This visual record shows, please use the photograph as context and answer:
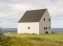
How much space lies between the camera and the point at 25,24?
231ft

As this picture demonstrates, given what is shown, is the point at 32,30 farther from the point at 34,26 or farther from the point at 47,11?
the point at 47,11

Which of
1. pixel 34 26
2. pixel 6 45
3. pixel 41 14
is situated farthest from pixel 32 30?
pixel 6 45

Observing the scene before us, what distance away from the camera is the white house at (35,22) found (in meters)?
66.1

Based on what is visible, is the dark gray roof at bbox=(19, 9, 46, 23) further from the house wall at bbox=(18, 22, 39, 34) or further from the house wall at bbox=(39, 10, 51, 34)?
the house wall at bbox=(18, 22, 39, 34)

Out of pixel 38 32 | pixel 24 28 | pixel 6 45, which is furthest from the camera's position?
pixel 24 28

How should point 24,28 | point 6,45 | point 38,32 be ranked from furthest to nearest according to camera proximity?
1. point 24,28
2. point 38,32
3. point 6,45

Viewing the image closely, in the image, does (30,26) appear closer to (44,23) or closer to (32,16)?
(32,16)

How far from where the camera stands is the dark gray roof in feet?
223

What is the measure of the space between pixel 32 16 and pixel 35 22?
4.18 metres

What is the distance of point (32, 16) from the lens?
70.2m

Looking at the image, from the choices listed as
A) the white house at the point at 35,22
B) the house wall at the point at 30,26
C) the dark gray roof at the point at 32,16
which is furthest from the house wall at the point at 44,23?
the house wall at the point at 30,26

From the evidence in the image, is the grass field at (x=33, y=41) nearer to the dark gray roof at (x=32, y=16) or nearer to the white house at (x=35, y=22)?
the white house at (x=35, y=22)

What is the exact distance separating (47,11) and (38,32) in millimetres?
9135

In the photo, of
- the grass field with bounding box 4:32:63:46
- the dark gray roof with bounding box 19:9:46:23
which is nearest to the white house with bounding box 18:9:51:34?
the dark gray roof with bounding box 19:9:46:23
